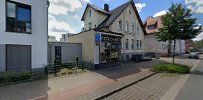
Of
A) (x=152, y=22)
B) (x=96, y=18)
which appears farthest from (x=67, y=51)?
(x=152, y=22)

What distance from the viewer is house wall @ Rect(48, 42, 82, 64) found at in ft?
58.4

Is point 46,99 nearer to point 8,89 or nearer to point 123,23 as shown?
point 8,89

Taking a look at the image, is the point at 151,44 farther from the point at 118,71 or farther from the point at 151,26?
the point at 118,71

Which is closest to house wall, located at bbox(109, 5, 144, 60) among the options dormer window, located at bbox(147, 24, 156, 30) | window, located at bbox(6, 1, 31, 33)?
dormer window, located at bbox(147, 24, 156, 30)

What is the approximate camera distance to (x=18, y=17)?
44.6ft

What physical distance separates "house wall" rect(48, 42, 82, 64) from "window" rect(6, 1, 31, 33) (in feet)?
13.1

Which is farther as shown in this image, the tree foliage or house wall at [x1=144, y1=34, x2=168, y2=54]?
house wall at [x1=144, y1=34, x2=168, y2=54]

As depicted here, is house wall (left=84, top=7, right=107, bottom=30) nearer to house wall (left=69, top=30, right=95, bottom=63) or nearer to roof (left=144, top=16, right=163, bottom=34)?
house wall (left=69, top=30, right=95, bottom=63)

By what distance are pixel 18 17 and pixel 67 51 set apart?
636 cm

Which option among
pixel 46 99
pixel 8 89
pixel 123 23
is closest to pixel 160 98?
pixel 46 99

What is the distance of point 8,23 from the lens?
1292cm

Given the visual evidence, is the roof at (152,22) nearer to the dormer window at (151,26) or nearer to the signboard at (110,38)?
the dormer window at (151,26)

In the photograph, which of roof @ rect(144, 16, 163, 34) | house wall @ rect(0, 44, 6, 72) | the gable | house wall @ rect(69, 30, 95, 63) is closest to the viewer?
house wall @ rect(0, 44, 6, 72)

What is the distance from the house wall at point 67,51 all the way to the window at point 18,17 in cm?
400
